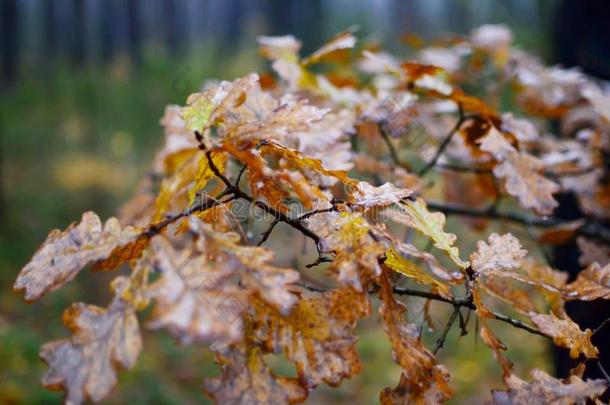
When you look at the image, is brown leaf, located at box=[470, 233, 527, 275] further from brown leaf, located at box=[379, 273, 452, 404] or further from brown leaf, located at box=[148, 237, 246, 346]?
brown leaf, located at box=[148, 237, 246, 346]

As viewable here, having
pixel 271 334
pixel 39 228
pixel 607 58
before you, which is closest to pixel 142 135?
pixel 39 228

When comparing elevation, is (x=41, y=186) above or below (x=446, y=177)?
below

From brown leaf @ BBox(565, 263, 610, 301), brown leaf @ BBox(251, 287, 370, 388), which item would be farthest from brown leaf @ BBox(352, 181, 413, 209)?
brown leaf @ BBox(565, 263, 610, 301)

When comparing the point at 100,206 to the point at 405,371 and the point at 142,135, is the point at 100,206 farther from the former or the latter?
the point at 405,371

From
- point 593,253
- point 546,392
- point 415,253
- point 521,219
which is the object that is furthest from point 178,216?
point 521,219

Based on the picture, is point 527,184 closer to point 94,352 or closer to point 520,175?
point 520,175

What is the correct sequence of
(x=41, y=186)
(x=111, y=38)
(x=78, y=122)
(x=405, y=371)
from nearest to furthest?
(x=405, y=371) < (x=41, y=186) < (x=78, y=122) < (x=111, y=38)
